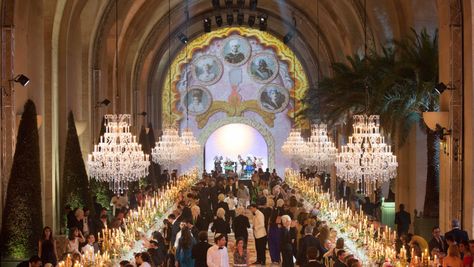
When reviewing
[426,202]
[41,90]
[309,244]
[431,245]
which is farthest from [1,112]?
[426,202]

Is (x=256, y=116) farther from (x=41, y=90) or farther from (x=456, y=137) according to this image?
(x=456, y=137)

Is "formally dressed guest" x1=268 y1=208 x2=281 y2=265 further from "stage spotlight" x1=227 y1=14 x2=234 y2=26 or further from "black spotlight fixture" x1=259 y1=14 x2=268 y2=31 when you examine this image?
"stage spotlight" x1=227 y1=14 x2=234 y2=26

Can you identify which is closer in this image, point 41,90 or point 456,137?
point 456,137

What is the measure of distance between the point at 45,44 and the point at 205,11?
21821 mm

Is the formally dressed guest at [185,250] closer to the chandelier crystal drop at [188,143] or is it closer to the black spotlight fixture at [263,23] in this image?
the chandelier crystal drop at [188,143]

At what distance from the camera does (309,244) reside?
1549 cm

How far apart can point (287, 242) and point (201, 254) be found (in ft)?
9.96

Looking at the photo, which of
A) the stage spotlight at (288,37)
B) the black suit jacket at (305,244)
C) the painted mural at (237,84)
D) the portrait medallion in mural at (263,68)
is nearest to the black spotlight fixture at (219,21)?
the stage spotlight at (288,37)

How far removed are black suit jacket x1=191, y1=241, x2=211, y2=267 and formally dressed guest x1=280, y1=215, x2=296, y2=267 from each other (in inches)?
111

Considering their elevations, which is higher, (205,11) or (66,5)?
(205,11)

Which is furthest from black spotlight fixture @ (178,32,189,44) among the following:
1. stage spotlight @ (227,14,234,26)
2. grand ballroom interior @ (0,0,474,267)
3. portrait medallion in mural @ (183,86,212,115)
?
portrait medallion in mural @ (183,86,212,115)

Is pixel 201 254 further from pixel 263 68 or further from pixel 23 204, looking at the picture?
pixel 263 68

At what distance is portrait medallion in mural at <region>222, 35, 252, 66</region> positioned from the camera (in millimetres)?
46500

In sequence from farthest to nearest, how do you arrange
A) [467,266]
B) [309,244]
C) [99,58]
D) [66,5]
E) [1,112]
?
[99,58]
[66,5]
[1,112]
[309,244]
[467,266]
